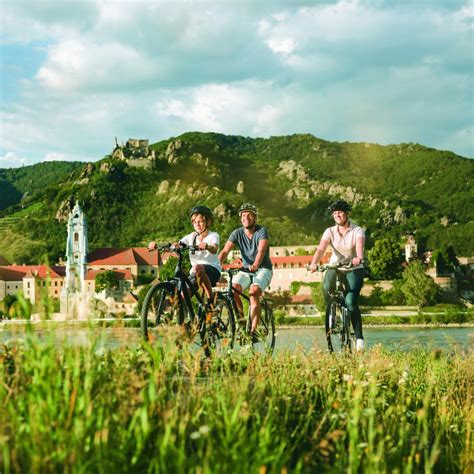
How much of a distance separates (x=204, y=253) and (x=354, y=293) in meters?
2.15

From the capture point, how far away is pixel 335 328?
962 centimetres

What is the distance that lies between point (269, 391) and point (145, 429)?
7.09 ft

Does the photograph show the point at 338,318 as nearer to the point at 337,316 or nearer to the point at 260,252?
the point at 337,316

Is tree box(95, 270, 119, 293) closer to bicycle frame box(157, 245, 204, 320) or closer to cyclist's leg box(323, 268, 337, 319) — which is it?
cyclist's leg box(323, 268, 337, 319)

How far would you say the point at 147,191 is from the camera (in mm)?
181000

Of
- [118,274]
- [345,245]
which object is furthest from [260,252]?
[118,274]

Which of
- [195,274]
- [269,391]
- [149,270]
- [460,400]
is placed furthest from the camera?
[149,270]

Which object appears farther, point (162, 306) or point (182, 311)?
point (182, 311)

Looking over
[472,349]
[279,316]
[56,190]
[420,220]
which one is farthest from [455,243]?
[472,349]

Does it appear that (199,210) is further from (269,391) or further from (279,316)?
(279,316)

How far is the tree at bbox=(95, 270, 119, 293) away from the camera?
118 m

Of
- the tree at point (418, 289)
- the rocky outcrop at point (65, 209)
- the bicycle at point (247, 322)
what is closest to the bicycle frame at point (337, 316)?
the bicycle at point (247, 322)

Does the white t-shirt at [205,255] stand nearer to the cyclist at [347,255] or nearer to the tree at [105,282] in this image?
the cyclist at [347,255]

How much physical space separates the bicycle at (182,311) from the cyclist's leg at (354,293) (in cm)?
169
